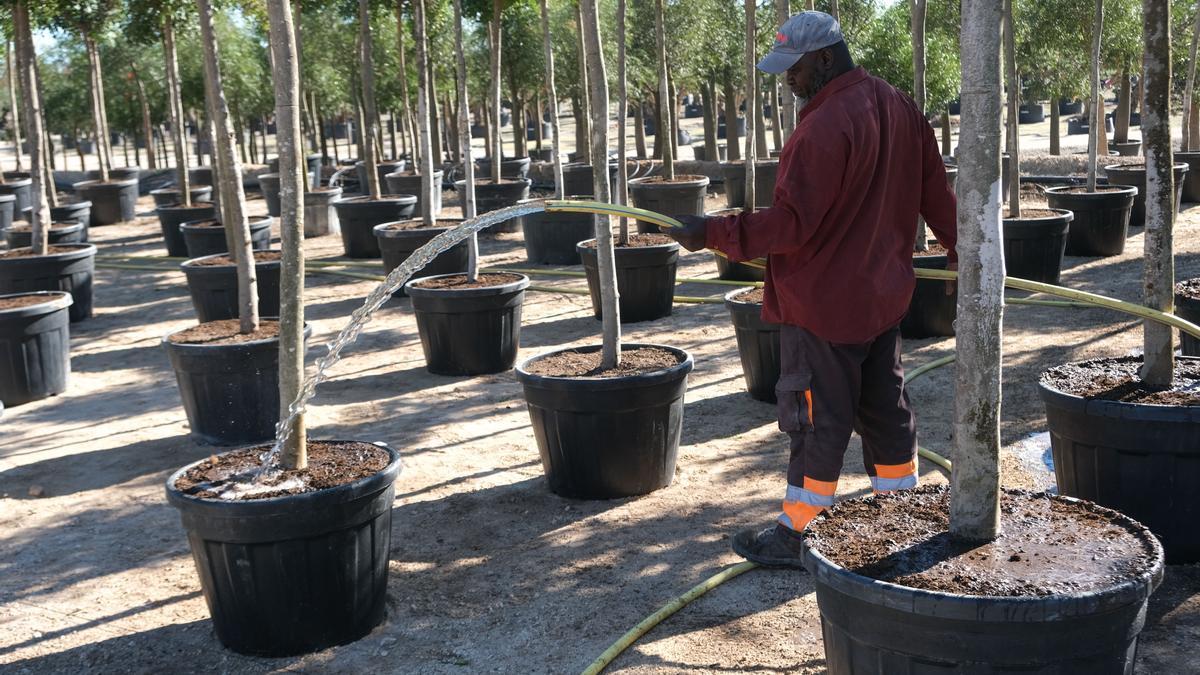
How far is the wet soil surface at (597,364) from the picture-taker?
200 inches

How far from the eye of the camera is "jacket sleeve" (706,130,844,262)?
11.6ft

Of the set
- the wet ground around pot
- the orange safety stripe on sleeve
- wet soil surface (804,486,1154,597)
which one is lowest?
the wet ground around pot

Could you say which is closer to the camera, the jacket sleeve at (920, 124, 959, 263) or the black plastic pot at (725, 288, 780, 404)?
the jacket sleeve at (920, 124, 959, 263)

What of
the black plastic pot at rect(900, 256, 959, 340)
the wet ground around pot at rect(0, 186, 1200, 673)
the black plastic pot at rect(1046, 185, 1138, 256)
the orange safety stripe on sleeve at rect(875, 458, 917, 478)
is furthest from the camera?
the black plastic pot at rect(1046, 185, 1138, 256)

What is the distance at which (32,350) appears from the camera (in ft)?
24.1

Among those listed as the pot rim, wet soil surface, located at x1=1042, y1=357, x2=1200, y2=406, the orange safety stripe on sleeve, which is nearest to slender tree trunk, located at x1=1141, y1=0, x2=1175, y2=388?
wet soil surface, located at x1=1042, y1=357, x2=1200, y2=406

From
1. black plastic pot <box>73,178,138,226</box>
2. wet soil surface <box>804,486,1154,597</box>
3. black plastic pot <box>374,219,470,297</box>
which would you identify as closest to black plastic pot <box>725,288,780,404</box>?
wet soil surface <box>804,486,1154,597</box>

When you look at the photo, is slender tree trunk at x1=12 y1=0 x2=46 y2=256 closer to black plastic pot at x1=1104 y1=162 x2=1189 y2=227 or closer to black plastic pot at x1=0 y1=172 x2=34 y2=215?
black plastic pot at x1=0 y1=172 x2=34 y2=215

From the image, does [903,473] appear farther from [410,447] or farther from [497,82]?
[497,82]

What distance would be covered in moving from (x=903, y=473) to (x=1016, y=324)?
14.3 feet

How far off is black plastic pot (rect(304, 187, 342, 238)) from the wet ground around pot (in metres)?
6.72

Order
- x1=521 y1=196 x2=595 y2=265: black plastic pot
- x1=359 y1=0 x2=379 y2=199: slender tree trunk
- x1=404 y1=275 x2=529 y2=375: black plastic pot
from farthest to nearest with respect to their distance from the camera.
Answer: x1=521 y1=196 x2=595 y2=265: black plastic pot, x1=359 y1=0 x2=379 y2=199: slender tree trunk, x1=404 y1=275 x2=529 y2=375: black plastic pot

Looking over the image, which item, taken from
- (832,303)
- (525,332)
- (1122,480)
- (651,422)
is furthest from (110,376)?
(1122,480)

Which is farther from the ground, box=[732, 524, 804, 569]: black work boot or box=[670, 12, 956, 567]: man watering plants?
box=[670, 12, 956, 567]: man watering plants
